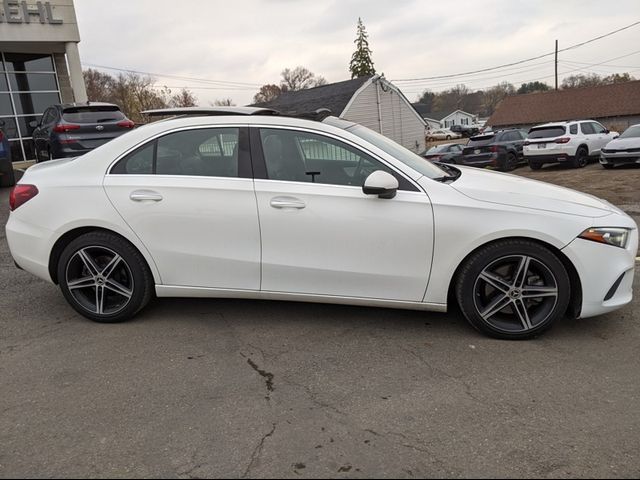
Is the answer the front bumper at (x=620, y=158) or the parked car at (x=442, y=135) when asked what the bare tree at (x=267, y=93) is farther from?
the front bumper at (x=620, y=158)

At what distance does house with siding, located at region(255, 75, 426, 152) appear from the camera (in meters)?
36.2

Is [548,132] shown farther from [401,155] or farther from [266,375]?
[266,375]

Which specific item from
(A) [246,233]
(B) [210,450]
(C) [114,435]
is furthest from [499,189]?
(C) [114,435]

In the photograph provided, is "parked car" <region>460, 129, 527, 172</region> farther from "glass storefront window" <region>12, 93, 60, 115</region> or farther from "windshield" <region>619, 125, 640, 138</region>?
"glass storefront window" <region>12, 93, 60, 115</region>

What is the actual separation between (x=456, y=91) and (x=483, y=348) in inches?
4871

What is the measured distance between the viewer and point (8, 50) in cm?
1845

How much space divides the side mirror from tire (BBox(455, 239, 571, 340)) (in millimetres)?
743

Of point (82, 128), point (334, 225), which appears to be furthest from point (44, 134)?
point (334, 225)

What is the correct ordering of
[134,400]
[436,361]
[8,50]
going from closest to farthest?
1. [134,400]
2. [436,361]
3. [8,50]

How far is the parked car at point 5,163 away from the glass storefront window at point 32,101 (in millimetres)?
8480

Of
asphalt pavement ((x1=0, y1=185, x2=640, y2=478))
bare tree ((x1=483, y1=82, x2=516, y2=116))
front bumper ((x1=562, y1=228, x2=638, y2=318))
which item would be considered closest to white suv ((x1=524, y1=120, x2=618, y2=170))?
asphalt pavement ((x1=0, y1=185, x2=640, y2=478))

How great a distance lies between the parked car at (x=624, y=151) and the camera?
A: 1521cm

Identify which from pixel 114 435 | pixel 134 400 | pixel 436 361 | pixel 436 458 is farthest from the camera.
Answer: pixel 436 361

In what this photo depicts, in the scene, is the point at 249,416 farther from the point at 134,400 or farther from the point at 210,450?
the point at 134,400
